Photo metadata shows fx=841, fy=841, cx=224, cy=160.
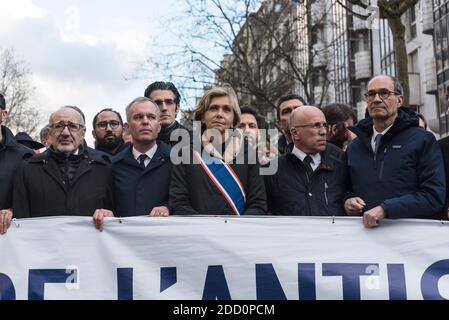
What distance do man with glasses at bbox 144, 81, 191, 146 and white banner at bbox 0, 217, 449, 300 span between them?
1.65 metres

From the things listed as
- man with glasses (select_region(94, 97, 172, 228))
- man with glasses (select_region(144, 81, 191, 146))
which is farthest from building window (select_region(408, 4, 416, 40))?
man with glasses (select_region(94, 97, 172, 228))

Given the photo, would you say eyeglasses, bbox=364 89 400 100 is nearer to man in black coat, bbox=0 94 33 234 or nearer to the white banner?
the white banner

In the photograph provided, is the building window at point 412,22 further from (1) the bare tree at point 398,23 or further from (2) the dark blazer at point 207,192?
(2) the dark blazer at point 207,192

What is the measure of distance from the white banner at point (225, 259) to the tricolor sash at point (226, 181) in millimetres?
178

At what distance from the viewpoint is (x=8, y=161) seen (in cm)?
618

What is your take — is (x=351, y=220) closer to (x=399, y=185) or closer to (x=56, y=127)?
(x=399, y=185)

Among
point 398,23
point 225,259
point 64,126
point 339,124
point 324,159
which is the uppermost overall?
point 398,23

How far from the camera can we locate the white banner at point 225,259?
553 centimetres

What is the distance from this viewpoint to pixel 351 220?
5617 millimetres

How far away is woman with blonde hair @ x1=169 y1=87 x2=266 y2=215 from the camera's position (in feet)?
18.7

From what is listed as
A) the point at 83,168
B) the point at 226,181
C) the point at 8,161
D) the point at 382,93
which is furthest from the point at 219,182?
the point at 8,161

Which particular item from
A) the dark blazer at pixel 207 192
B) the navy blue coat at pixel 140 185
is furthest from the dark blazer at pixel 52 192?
the dark blazer at pixel 207 192

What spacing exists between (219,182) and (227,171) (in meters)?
0.09

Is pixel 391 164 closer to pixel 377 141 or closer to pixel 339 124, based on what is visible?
pixel 377 141
